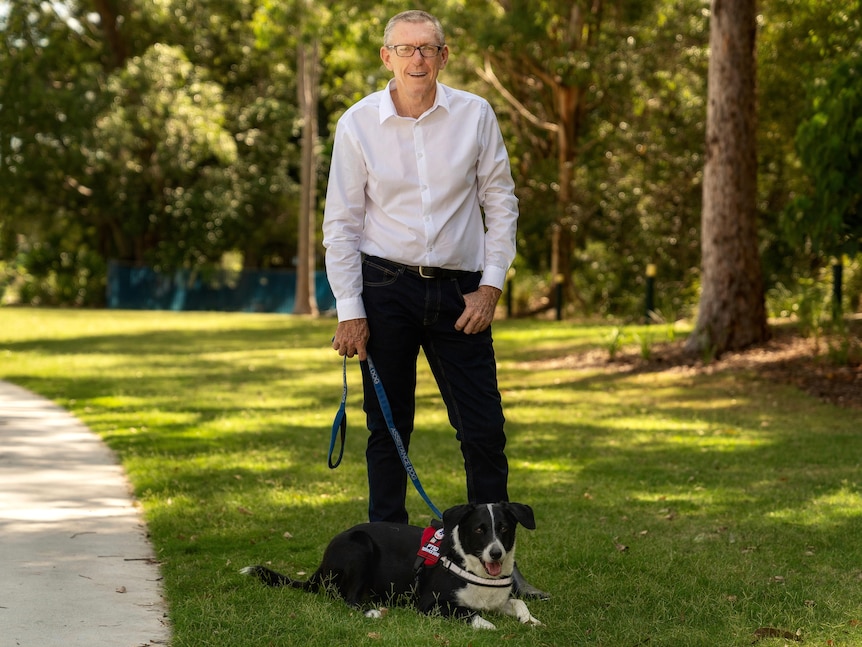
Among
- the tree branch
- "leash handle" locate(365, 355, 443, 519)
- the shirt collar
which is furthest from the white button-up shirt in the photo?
the tree branch

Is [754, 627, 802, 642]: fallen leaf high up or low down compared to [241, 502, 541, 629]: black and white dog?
down

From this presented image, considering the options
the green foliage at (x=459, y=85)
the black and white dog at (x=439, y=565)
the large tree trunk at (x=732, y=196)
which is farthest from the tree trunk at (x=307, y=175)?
the black and white dog at (x=439, y=565)

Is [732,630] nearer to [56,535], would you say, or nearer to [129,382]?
[56,535]

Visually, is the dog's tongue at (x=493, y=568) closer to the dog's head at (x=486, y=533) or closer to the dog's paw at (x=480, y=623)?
the dog's head at (x=486, y=533)

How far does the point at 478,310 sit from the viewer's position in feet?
15.6

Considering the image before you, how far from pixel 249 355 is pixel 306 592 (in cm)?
1357

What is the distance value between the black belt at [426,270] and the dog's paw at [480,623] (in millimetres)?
1374

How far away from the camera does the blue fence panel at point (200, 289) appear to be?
39.3 metres

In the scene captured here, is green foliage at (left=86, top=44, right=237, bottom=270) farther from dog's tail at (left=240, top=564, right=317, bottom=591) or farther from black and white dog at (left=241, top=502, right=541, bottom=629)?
black and white dog at (left=241, top=502, right=541, bottom=629)

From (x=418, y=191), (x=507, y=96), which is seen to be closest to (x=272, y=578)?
(x=418, y=191)

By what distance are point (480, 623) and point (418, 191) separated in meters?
1.73

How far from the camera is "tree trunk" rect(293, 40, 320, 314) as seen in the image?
108 ft

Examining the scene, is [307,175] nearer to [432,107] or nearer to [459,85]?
[459,85]

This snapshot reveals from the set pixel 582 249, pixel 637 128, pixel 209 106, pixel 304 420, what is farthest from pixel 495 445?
pixel 209 106
